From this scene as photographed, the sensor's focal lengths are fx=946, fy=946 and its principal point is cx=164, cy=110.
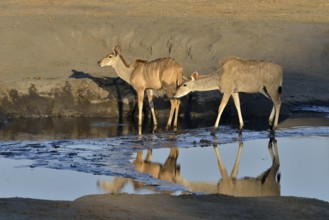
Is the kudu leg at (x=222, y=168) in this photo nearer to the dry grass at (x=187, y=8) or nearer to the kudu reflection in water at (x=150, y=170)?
the kudu reflection in water at (x=150, y=170)

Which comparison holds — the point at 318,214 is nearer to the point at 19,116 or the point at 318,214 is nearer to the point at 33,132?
the point at 33,132

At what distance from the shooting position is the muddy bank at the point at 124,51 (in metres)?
21.6

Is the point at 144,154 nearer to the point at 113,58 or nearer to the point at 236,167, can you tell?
the point at 236,167

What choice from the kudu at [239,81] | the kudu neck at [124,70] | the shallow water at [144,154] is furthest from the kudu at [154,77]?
the shallow water at [144,154]

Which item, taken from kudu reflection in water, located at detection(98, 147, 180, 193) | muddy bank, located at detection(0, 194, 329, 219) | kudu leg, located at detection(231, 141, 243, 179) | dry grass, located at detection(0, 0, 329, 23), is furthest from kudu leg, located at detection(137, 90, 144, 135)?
dry grass, located at detection(0, 0, 329, 23)

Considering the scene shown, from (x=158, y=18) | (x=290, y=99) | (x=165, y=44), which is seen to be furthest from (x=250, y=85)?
(x=158, y=18)

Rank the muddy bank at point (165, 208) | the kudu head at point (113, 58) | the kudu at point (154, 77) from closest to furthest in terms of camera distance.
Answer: the muddy bank at point (165, 208)
the kudu at point (154, 77)
the kudu head at point (113, 58)

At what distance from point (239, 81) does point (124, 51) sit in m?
9.59

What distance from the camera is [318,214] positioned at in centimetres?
1084

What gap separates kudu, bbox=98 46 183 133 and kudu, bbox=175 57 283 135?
423mm

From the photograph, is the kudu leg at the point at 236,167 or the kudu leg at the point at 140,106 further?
the kudu leg at the point at 140,106

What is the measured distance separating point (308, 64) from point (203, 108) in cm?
589

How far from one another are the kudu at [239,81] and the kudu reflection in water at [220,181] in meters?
3.35

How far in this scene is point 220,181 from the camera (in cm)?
1391
